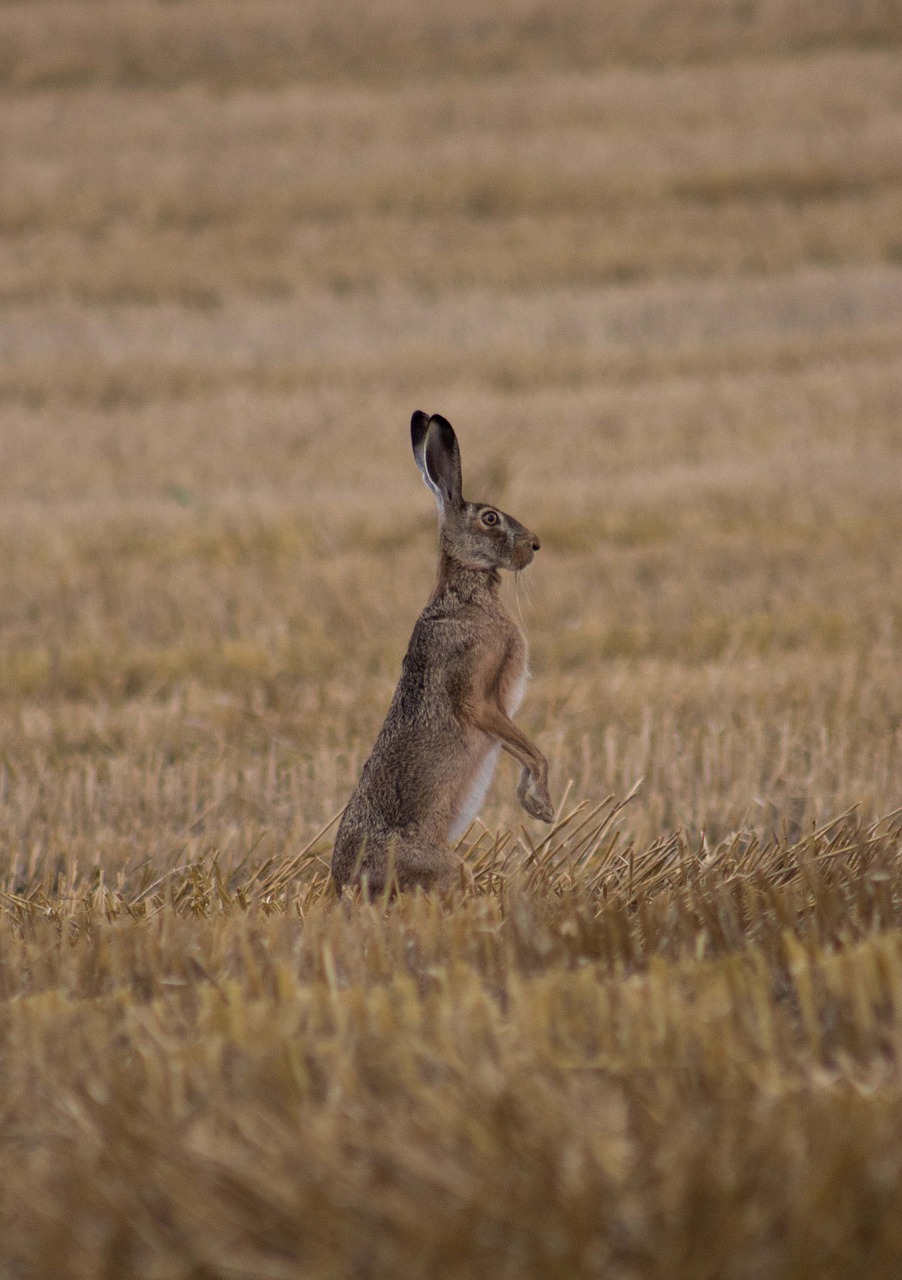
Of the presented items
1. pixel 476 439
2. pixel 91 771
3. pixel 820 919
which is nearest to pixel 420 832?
pixel 820 919

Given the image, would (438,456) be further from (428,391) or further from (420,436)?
(428,391)

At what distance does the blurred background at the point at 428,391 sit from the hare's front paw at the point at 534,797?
170 centimetres

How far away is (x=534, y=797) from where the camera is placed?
4.27 m

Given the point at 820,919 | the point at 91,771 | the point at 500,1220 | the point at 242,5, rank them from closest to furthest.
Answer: the point at 500,1220
the point at 820,919
the point at 91,771
the point at 242,5

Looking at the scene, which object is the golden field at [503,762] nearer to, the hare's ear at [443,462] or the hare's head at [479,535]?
the hare's head at [479,535]

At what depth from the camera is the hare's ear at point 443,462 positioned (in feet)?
13.9

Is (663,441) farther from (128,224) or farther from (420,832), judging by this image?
(128,224)

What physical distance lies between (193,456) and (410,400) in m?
3.40

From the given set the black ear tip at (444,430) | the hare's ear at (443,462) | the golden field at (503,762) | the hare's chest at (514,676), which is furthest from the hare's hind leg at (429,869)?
the black ear tip at (444,430)

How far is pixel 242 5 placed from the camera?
4719 centimetres

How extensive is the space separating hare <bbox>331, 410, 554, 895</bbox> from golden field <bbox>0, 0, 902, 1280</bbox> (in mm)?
196

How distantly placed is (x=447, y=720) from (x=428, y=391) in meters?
16.0

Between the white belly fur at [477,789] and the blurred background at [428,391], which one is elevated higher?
the blurred background at [428,391]

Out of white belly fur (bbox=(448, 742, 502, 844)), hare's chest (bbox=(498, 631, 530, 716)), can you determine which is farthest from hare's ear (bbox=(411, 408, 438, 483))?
white belly fur (bbox=(448, 742, 502, 844))
